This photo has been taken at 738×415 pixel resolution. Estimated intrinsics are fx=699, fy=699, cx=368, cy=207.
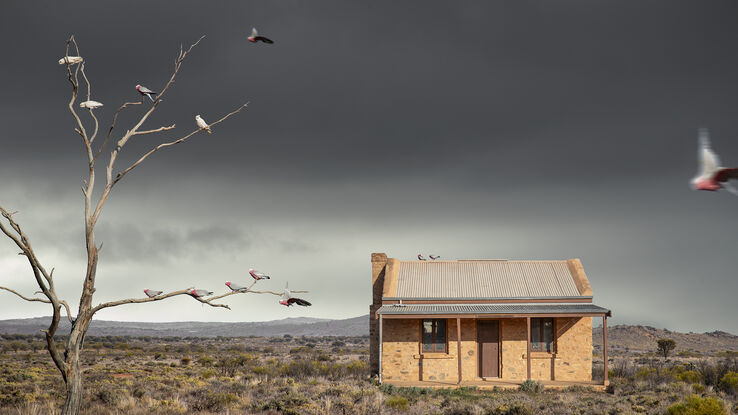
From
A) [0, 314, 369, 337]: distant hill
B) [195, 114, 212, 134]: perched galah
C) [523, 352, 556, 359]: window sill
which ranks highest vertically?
[195, 114, 212, 134]: perched galah

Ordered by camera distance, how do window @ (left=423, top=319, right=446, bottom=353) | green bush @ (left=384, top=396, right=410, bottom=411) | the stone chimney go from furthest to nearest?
the stone chimney < window @ (left=423, top=319, right=446, bottom=353) < green bush @ (left=384, top=396, right=410, bottom=411)

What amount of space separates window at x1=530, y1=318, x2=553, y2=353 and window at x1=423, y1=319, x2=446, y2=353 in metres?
3.36

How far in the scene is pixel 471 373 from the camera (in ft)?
85.6

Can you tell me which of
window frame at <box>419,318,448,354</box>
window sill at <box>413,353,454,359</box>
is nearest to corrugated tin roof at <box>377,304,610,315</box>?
window frame at <box>419,318,448,354</box>

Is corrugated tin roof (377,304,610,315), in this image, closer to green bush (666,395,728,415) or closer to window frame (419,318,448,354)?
window frame (419,318,448,354)

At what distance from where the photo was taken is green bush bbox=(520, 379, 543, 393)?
24.3 m

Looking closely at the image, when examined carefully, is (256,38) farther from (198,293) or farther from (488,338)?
(488,338)

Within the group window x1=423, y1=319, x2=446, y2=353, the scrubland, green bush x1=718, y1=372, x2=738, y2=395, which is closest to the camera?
the scrubland

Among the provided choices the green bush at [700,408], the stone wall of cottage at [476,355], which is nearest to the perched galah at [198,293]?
the green bush at [700,408]

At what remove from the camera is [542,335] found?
2645 centimetres

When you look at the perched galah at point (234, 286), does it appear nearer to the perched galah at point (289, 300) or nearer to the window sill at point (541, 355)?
the perched galah at point (289, 300)

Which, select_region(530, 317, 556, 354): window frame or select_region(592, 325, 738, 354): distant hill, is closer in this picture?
select_region(530, 317, 556, 354): window frame

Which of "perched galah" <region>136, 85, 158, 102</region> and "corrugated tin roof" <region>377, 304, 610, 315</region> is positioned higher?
"perched galah" <region>136, 85, 158, 102</region>

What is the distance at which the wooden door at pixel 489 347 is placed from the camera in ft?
86.1
